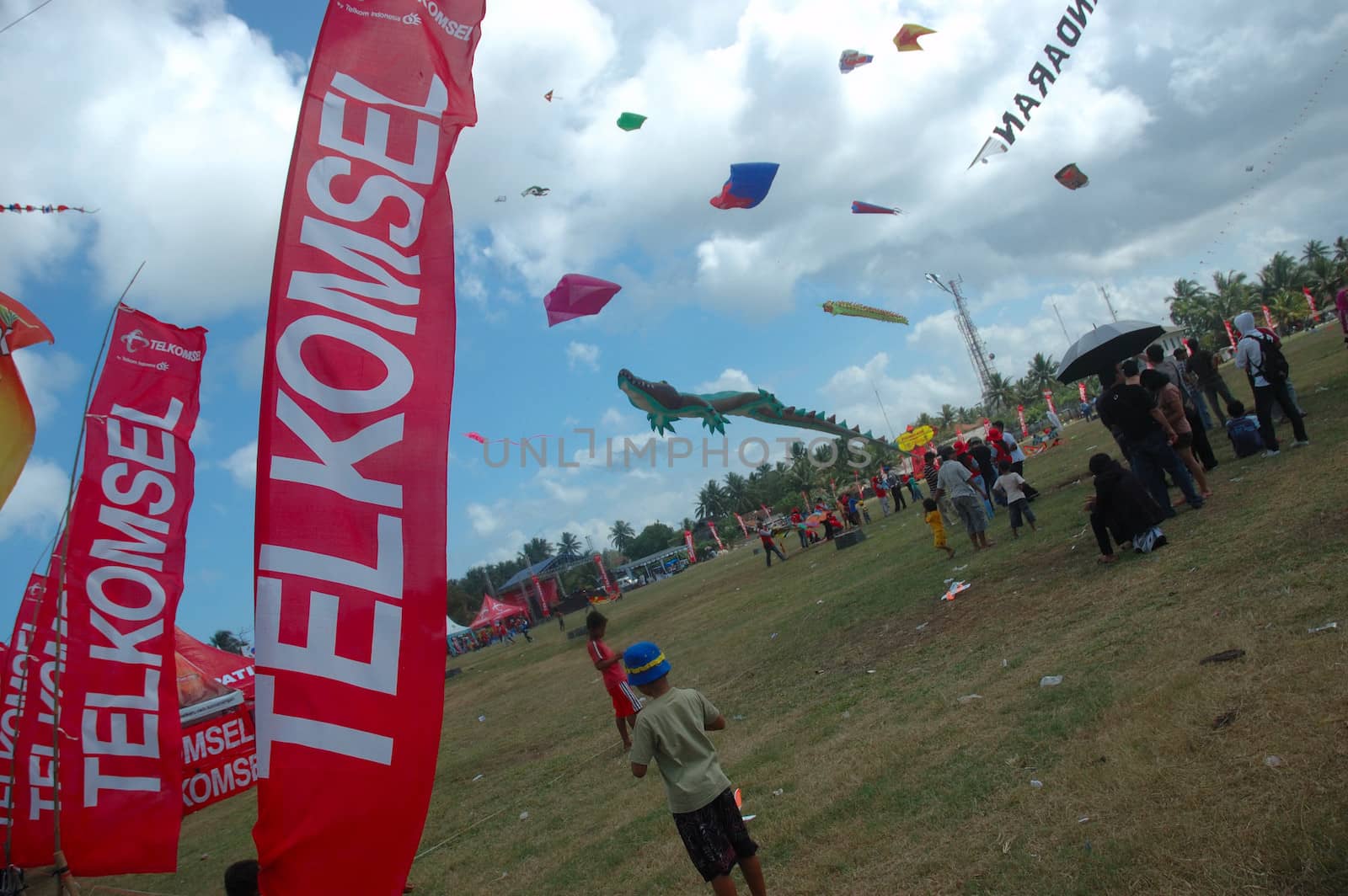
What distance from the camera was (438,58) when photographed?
9.83 ft

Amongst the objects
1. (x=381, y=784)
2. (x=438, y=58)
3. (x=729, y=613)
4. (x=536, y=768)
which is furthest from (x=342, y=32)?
(x=729, y=613)

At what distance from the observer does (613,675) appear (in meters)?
8.75

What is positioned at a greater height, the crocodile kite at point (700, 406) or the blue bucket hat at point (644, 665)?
the crocodile kite at point (700, 406)

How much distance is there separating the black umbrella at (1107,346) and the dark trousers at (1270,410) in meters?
2.42

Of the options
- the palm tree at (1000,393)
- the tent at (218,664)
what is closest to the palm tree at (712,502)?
the palm tree at (1000,393)

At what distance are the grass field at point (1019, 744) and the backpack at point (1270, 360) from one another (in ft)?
3.29

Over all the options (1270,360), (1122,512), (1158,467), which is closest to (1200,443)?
(1270,360)

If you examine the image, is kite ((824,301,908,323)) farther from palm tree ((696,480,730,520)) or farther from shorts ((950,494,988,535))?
palm tree ((696,480,730,520))

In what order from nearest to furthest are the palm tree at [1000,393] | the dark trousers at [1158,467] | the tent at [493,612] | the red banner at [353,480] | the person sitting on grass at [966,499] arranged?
the red banner at [353,480] → the dark trousers at [1158,467] → the person sitting on grass at [966,499] → the tent at [493,612] → the palm tree at [1000,393]

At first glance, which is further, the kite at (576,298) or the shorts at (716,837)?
the kite at (576,298)

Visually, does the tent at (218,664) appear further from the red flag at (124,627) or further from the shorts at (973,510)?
the shorts at (973,510)

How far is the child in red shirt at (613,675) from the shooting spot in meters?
8.55

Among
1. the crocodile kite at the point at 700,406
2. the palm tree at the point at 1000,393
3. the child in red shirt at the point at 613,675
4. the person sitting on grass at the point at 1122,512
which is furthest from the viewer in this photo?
the palm tree at the point at 1000,393

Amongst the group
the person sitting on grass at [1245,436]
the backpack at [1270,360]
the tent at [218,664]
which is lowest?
the person sitting on grass at [1245,436]
